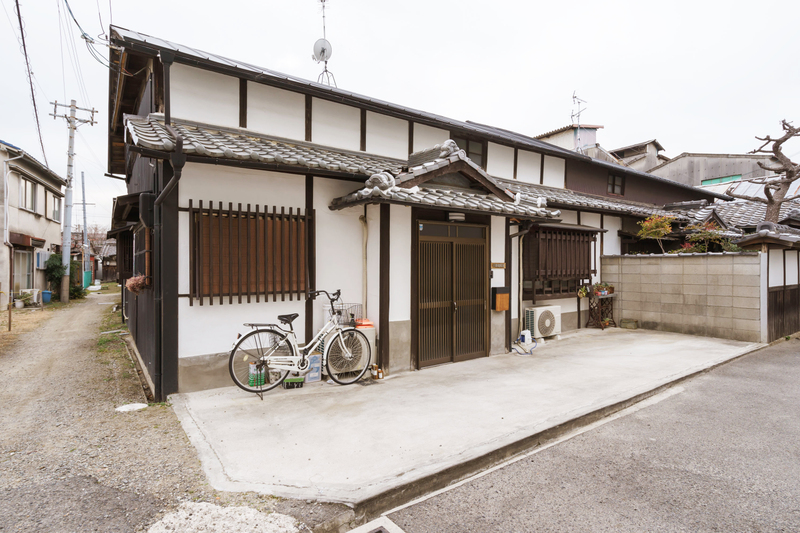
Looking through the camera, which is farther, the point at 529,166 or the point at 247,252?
the point at 529,166

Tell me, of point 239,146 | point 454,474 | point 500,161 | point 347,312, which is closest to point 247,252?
point 239,146

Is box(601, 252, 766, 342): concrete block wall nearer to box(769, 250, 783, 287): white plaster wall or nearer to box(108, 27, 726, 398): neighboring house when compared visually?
box(769, 250, 783, 287): white plaster wall

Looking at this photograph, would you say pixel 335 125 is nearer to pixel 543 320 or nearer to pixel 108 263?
pixel 543 320

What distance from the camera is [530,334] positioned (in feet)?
29.6

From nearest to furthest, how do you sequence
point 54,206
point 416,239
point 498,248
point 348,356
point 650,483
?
point 650,483
point 348,356
point 416,239
point 498,248
point 54,206

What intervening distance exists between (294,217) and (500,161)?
21.9 feet

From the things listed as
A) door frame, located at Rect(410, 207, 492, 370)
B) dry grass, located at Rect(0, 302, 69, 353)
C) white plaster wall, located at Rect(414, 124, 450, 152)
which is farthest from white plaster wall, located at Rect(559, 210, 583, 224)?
dry grass, located at Rect(0, 302, 69, 353)

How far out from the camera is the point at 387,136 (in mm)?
8664

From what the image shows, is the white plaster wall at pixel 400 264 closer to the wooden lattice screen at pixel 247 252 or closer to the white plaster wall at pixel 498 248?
the wooden lattice screen at pixel 247 252

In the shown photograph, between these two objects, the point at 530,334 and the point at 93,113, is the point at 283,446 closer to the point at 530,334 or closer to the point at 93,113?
the point at 530,334

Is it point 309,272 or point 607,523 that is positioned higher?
point 309,272

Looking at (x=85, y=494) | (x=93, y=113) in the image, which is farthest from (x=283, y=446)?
(x=93, y=113)

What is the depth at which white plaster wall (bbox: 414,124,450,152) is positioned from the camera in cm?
Answer: 920

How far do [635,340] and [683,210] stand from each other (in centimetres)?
848
